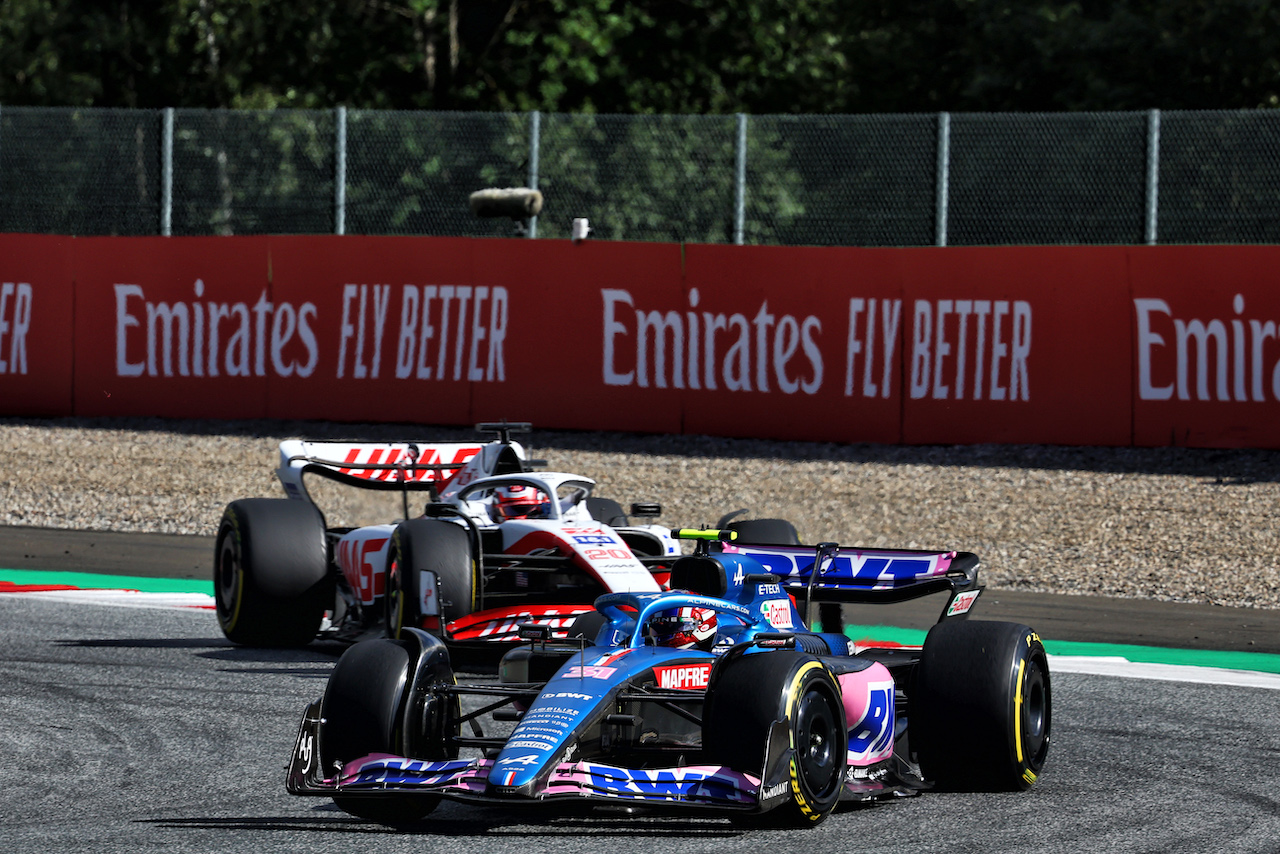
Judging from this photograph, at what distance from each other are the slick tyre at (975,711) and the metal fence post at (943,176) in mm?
10429

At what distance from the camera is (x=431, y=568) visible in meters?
9.23

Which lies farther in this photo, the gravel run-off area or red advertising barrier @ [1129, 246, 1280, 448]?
red advertising barrier @ [1129, 246, 1280, 448]

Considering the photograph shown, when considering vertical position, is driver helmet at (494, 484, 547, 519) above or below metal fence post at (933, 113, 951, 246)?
below

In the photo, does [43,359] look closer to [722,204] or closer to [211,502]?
[211,502]

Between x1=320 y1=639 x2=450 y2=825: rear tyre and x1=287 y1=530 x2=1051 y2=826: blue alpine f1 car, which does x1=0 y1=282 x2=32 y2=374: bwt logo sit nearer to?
x1=287 y1=530 x2=1051 y2=826: blue alpine f1 car

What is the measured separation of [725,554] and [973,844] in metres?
1.89

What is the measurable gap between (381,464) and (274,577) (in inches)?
49.4

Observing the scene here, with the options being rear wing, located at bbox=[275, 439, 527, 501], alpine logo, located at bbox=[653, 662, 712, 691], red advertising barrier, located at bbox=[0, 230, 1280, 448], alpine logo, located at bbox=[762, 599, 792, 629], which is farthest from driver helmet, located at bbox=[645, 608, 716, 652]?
red advertising barrier, located at bbox=[0, 230, 1280, 448]

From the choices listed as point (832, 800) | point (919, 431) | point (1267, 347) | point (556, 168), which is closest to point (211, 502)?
point (556, 168)

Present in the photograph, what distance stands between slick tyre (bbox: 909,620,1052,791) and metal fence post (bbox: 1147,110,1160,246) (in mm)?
10346

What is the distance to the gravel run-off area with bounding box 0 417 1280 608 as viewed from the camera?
13.4 m

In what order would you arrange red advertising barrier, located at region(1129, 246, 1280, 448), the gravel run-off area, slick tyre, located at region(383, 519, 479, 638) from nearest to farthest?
slick tyre, located at region(383, 519, 479, 638), the gravel run-off area, red advertising barrier, located at region(1129, 246, 1280, 448)

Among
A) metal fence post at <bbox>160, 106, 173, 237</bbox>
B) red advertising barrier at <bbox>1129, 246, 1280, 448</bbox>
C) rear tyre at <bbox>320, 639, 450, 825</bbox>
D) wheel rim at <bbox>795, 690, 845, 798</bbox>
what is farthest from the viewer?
metal fence post at <bbox>160, 106, 173, 237</bbox>

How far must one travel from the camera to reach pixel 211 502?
16.1 meters
